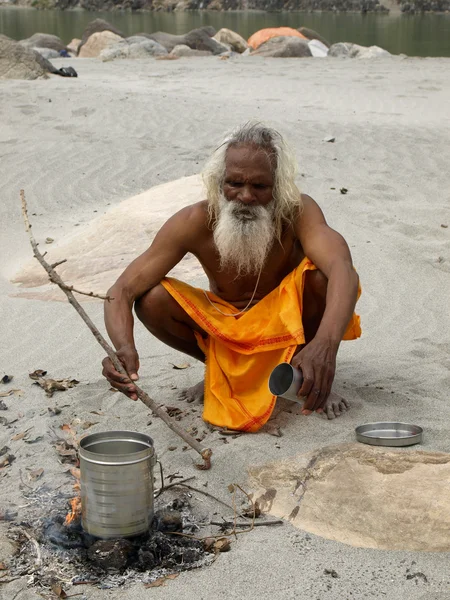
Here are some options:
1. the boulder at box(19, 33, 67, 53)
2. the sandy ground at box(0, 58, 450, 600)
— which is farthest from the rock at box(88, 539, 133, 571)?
the boulder at box(19, 33, 67, 53)

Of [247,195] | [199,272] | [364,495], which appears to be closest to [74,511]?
[364,495]

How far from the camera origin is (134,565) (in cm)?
268

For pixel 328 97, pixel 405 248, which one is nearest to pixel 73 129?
pixel 328 97

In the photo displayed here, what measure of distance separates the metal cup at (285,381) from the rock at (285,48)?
16.5 metres

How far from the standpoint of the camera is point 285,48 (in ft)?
61.7

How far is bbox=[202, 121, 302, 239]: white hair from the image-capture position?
3.70 meters

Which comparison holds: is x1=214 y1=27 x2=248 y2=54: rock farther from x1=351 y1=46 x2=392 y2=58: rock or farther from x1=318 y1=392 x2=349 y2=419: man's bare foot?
x1=318 y1=392 x2=349 y2=419: man's bare foot

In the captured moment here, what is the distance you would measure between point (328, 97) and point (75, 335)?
27.2 feet

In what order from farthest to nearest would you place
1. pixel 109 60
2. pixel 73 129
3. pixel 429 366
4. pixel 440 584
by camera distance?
pixel 109 60
pixel 73 129
pixel 429 366
pixel 440 584

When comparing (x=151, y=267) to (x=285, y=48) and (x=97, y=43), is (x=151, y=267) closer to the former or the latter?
(x=285, y=48)

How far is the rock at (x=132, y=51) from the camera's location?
18422 mm

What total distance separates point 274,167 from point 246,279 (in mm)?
547

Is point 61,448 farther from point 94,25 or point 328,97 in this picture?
point 94,25

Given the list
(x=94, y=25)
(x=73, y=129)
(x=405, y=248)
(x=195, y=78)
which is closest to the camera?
(x=405, y=248)
